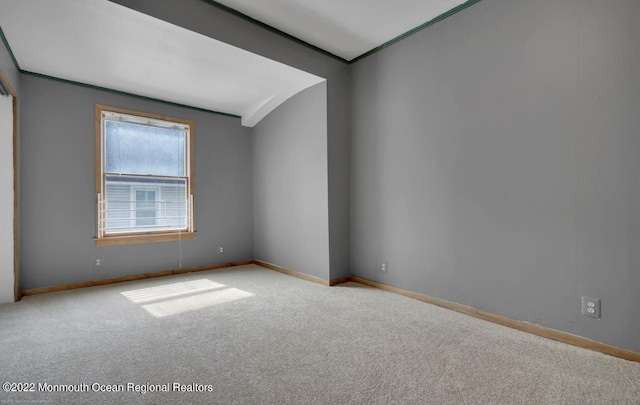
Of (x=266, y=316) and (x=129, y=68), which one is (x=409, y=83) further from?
(x=129, y=68)

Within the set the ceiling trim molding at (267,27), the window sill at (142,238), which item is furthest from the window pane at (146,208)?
the ceiling trim molding at (267,27)

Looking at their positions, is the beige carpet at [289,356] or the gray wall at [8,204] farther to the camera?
the gray wall at [8,204]

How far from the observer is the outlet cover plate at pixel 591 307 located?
212 cm

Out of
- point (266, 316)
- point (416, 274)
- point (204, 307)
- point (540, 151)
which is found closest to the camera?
point (540, 151)

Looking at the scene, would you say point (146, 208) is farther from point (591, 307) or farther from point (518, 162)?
point (591, 307)

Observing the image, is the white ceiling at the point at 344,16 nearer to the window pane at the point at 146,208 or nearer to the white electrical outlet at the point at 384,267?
the white electrical outlet at the point at 384,267

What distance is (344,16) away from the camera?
9.84 feet

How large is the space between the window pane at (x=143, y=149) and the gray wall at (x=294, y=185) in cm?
120

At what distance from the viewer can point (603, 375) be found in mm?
1811

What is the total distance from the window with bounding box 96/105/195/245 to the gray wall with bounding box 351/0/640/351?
2.85 m

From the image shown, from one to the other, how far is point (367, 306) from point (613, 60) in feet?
8.67

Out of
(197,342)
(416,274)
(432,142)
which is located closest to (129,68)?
(197,342)

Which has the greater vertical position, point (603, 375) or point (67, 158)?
point (67, 158)

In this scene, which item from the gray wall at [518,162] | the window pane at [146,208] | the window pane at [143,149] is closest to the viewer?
the gray wall at [518,162]
